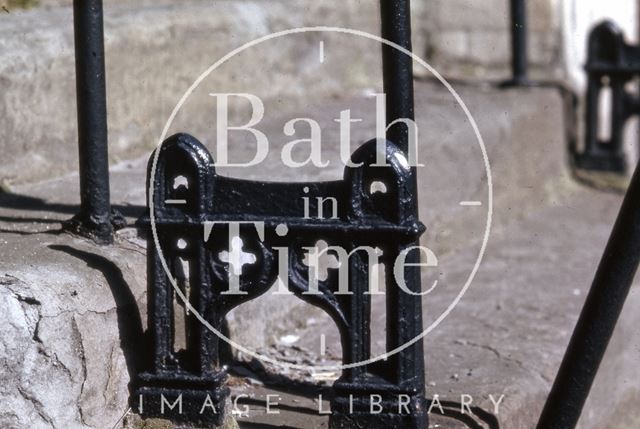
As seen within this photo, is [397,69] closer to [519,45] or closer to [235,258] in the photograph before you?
[235,258]

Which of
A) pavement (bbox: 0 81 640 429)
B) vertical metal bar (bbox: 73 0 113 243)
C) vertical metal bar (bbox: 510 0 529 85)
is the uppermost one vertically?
vertical metal bar (bbox: 510 0 529 85)

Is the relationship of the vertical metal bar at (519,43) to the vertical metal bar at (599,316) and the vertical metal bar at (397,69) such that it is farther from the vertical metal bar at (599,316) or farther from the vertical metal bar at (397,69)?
the vertical metal bar at (599,316)

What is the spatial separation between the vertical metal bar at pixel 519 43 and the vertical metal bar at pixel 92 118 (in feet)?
7.49

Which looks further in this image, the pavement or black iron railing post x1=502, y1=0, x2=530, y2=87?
black iron railing post x1=502, y1=0, x2=530, y2=87

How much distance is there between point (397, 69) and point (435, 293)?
0.98 meters

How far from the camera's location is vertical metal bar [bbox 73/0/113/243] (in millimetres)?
2088

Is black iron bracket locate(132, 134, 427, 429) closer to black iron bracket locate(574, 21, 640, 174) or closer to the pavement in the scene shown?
the pavement

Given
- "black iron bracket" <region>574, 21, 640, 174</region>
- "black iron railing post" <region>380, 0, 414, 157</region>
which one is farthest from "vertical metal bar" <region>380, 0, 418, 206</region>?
"black iron bracket" <region>574, 21, 640, 174</region>

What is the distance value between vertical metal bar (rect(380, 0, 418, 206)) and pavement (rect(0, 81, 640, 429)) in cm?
51

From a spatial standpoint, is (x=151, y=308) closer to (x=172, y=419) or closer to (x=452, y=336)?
(x=172, y=419)

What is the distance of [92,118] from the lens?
211 cm

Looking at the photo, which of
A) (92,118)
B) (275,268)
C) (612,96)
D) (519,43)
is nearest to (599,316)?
(275,268)

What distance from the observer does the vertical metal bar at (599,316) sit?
→ 1845 mm

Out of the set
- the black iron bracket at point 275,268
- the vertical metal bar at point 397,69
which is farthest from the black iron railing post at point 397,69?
the black iron bracket at point 275,268
